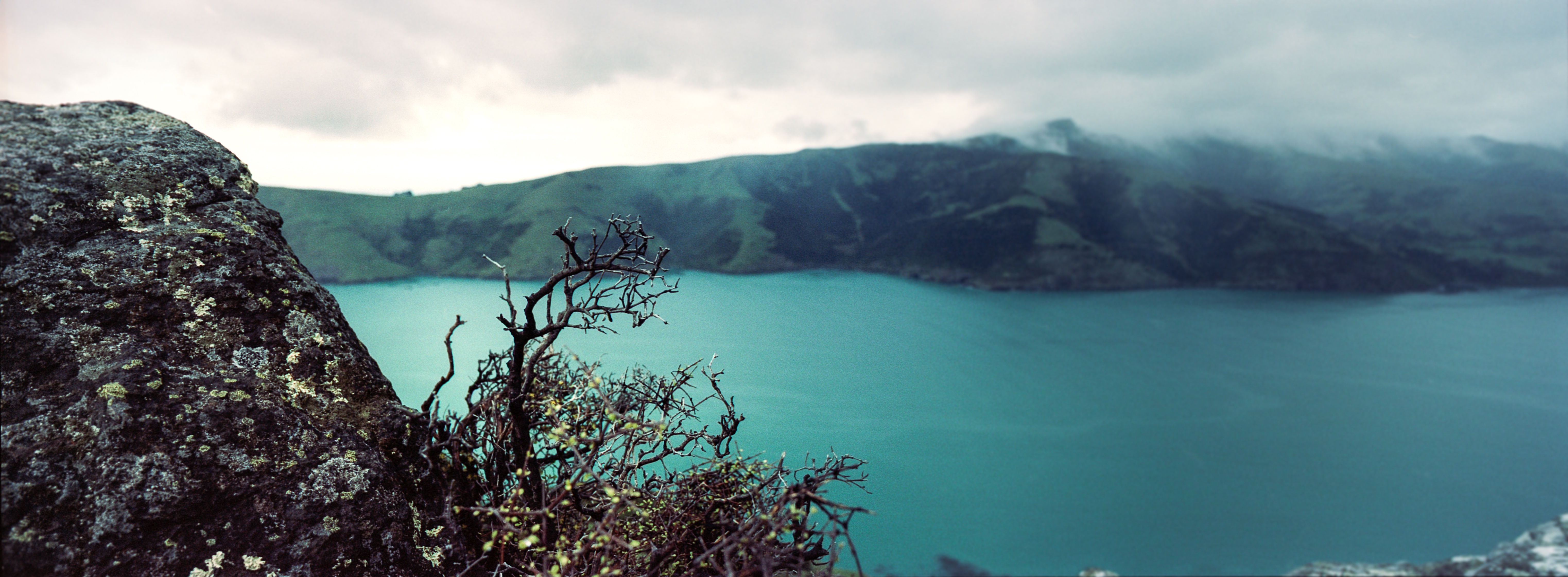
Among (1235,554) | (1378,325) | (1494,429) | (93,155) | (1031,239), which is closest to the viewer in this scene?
(93,155)

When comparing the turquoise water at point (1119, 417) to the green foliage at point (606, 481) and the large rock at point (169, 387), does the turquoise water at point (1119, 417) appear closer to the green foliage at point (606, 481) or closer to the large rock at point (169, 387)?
the green foliage at point (606, 481)

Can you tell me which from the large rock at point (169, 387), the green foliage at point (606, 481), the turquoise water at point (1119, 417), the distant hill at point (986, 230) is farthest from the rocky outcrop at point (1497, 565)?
the distant hill at point (986, 230)

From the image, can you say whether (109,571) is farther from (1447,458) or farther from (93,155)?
(1447,458)

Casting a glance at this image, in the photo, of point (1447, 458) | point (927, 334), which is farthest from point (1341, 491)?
point (927, 334)

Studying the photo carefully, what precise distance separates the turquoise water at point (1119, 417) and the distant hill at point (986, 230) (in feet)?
72.0

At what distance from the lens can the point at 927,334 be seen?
10119 cm

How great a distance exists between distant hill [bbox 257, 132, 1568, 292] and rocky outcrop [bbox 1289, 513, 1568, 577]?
308ft

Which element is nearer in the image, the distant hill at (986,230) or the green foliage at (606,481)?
the green foliage at (606,481)

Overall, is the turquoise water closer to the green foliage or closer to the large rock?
the green foliage

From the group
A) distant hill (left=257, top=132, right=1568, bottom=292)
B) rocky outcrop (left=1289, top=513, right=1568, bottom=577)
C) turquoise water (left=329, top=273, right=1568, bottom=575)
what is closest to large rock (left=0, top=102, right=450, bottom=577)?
turquoise water (left=329, top=273, right=1568, bottom=575)

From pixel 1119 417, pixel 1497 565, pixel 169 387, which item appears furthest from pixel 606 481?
pixel 1119 417

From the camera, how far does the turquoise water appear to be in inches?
2201

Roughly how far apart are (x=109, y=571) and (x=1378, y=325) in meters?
162

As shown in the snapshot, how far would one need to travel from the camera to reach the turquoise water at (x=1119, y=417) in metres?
55.9
